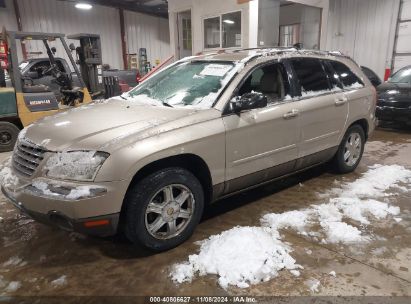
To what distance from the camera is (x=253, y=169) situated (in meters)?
3.19

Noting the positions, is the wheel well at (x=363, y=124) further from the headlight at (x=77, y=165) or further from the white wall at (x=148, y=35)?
the white wall at (x=148, y=35)

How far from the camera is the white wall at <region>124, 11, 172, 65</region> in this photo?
19.1m

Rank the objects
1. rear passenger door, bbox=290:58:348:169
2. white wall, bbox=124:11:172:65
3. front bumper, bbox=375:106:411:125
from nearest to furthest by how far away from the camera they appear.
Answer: rear passenger door, bbox=290:58:348:169 < front bumper, bbox=375:106:411:125 < white wall, bbox=124:11:172:65

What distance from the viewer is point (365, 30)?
11633 millimetres

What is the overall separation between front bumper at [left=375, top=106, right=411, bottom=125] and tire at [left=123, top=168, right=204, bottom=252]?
5947 millimetres

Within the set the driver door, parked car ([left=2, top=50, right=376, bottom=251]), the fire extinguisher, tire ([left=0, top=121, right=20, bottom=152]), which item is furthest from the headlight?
the fire extinguisher

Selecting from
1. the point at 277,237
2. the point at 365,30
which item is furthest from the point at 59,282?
the point at 365,30

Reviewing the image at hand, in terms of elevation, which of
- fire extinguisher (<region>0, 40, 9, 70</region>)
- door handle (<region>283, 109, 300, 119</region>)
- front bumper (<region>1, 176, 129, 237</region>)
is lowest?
front bumper (<region>1, 176, 129, 237</region>)

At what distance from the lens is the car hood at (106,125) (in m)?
2.42

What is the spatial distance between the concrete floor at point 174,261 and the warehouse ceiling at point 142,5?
1638cm

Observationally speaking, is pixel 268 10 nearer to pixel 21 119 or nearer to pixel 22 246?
pixel 21 119

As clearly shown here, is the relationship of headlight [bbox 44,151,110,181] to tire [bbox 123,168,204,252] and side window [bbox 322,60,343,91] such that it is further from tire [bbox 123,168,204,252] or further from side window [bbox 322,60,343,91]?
side window [bbox 322,60,343,91]

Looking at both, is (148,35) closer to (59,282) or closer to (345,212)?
(345,212)

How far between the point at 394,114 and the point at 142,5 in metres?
15.7
